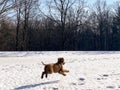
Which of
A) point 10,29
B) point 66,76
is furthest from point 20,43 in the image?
point 66,76

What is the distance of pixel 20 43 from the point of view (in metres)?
63.8

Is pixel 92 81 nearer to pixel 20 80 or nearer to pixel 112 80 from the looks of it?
pixel 112 80

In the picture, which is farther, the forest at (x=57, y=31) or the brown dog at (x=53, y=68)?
the forest at (x=57, y=31)

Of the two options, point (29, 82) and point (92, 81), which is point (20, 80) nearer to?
point (29, 82)

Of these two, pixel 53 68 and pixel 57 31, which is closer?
pixel 53 68

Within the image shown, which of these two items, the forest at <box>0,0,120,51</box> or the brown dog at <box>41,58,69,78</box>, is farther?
the forest at <box>0,0,120,51</box>

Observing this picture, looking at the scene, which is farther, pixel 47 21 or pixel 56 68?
pixel 47 21

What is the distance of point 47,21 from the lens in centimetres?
7225

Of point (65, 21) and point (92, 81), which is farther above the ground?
point (65, 21)

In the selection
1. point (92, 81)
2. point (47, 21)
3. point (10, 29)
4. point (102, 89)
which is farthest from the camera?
point (47, 21)

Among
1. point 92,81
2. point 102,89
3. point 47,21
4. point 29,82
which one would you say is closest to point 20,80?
point 29,82

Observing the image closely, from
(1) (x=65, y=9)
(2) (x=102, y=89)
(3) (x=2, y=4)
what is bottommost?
(2) (x=102, y=89)

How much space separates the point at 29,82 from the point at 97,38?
73.0 metres

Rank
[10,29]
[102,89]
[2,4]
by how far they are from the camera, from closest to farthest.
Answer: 1. [102,89]
2. [2,4]
3. [10,29]
